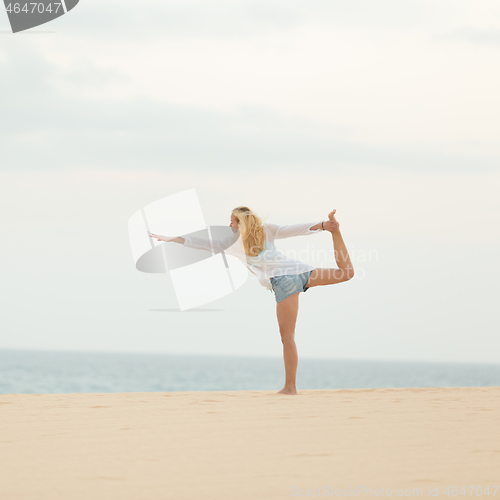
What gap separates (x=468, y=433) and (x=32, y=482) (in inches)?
95.3

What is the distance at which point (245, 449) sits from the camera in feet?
10.4

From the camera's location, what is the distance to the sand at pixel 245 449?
8.21 feet

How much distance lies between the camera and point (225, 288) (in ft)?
24.6

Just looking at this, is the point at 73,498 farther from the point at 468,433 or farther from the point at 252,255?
the point at 252,255

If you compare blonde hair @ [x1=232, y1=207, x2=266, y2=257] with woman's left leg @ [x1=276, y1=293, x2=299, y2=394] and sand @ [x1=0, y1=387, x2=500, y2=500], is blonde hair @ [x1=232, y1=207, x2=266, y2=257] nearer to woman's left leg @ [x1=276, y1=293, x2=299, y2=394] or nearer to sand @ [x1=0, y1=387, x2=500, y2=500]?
woman's left leg @ [x1=276, y1=293, x2=299, y2=394]

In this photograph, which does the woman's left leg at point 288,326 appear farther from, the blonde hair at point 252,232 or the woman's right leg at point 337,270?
the blonde hair at point 252,232

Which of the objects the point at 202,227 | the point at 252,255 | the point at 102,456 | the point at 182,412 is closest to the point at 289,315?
the point at 252,255

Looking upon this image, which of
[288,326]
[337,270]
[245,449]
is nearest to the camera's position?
[245,449]

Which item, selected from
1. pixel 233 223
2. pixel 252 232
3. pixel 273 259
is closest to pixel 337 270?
pixel 273 259

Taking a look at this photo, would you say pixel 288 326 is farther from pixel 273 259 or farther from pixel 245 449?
pixel 245 449

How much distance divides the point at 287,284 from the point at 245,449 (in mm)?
2961

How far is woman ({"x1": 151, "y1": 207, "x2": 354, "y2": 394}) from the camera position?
6039mm

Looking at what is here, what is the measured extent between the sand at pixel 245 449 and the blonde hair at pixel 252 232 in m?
1.60

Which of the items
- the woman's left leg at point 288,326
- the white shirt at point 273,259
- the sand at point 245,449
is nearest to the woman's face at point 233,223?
the white shirt at point 273,259
